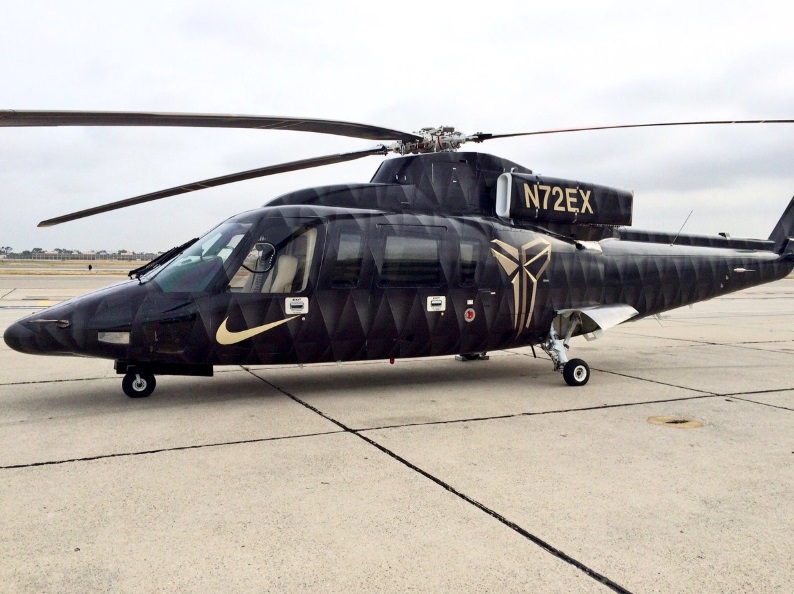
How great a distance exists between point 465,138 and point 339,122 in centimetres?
221

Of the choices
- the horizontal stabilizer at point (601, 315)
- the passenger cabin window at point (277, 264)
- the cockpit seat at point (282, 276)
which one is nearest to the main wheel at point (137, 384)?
the passenger cabin window at point (277, 264)

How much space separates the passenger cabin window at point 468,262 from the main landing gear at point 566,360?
5.45ft

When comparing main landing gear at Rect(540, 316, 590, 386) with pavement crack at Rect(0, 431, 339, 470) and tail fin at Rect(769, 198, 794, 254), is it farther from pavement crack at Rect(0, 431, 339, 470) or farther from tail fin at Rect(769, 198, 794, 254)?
tail fin at Rect(769, 198, 794, 254)

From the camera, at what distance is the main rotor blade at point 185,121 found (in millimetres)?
5762

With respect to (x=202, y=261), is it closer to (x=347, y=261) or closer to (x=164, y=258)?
(x=164, y=258)

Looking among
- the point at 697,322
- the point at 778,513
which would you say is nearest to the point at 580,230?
the point at 778,513

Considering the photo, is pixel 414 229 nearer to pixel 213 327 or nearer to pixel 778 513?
pixel 213 327

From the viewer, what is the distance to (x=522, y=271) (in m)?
9.31

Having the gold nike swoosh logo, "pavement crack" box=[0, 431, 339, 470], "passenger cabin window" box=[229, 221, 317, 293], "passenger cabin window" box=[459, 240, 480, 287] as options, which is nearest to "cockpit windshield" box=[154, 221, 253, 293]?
"passenger cabin window" box=[229, 221, 317, 293]

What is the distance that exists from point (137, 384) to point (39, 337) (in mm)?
1296

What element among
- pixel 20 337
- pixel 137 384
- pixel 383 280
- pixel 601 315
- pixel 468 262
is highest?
pixel 468 262

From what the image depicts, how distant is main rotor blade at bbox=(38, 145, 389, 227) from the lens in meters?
8.44

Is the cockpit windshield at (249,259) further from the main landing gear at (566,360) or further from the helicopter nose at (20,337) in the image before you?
the main landing gear at (566,360)

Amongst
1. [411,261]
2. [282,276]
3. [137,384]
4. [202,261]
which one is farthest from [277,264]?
[137,384]
